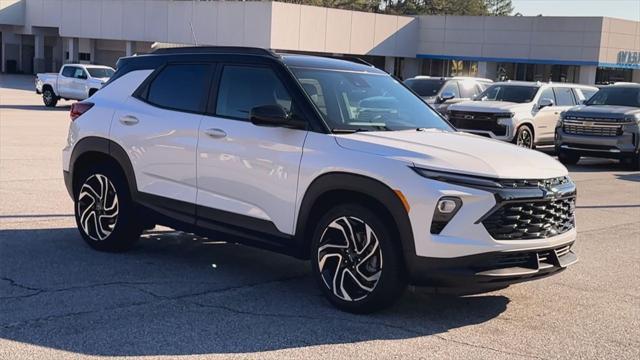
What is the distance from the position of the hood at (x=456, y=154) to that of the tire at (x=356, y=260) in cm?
49

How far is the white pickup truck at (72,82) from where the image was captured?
3088 centimetres

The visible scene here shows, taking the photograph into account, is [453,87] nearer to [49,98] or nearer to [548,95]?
[548,95]

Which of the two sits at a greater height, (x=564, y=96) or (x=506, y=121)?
(x=564, y=96)

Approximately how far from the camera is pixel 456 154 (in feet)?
18.9

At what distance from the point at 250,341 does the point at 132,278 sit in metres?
1.88

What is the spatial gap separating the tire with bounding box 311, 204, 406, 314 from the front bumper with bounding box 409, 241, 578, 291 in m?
0.20

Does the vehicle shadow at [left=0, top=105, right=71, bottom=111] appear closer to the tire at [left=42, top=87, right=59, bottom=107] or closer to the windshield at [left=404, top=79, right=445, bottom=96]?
the tire at [left=42, top=87, right=59, bottom=107]

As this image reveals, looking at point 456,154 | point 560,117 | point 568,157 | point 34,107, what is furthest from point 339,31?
point 456,154

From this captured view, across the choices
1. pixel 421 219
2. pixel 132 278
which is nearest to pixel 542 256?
pixel 421 219

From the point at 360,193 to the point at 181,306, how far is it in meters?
1.60

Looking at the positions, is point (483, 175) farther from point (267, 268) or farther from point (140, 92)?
point (140, 92)

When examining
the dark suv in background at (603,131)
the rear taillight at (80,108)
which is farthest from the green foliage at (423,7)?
the rear taillight at (80,108)

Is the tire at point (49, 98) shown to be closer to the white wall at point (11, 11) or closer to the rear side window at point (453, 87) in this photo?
the rear side window at point (453, 87)

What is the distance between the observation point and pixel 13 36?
6881 centimetres
